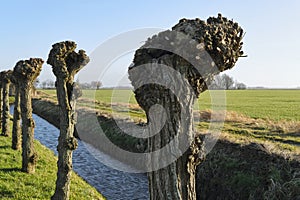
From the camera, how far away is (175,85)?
4.00 meters

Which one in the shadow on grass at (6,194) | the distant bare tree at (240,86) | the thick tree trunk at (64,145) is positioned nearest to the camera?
the thick tree trunk at (64,145)

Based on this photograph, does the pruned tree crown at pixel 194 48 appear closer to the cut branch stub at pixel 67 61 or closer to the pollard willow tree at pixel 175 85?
the pollard willow tree at pixel 175 85

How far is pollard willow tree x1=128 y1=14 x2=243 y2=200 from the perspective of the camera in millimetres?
4000

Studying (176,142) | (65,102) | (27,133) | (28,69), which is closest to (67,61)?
(65,102)

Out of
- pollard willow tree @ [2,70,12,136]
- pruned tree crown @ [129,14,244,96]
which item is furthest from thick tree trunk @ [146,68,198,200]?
pollard willow tree @ [2,70,12,136]

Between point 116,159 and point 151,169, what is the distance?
16.9 metres

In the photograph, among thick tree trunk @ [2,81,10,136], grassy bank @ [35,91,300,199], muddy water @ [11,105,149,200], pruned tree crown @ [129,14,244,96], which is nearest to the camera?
pruned tree crown @ [129,14,244,96]

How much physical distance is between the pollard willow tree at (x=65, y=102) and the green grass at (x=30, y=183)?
143cm

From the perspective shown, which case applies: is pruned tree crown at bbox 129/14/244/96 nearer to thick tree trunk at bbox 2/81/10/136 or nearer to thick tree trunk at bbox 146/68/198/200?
thick tree trunk at bbox 146/68/198/200

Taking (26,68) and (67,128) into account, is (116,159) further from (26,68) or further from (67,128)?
(67,128)

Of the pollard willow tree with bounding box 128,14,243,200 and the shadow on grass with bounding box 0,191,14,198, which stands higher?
the pollard willow tree with bounding box 128,14,243,200

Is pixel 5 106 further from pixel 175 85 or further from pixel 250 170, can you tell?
pixel 175 85

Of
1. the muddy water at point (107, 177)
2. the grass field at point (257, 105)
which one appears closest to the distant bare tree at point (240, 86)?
the grass field at point (257, 105)

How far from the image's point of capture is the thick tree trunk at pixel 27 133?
40.1ft
